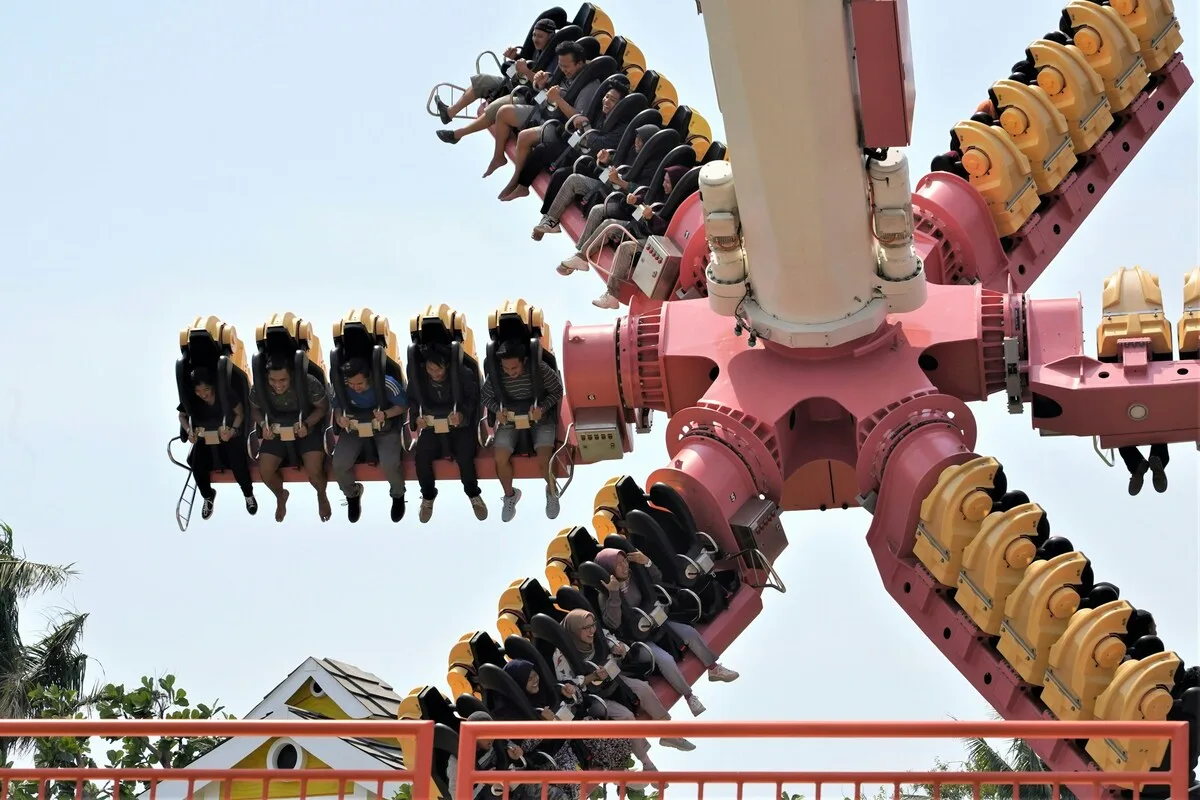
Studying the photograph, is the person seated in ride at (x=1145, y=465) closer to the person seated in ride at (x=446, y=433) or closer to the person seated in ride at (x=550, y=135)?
the person seated in ride at (x=446, y=433)

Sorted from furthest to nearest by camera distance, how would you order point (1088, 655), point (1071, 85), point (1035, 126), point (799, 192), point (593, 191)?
1. point (593, 191)
2. point (1071, 85)
3. point (1035, 126)
4. point (799, 192)
5. point (1088, 655)

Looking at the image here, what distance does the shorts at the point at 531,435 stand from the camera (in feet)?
58.0

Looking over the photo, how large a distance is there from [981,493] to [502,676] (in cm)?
352

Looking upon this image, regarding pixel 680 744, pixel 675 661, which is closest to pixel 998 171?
pixel 675 661

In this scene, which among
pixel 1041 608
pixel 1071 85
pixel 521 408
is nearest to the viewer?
pixel 1041 608

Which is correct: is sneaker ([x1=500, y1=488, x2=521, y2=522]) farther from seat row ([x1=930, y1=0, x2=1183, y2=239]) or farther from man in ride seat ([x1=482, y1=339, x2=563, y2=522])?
seat row ([x1=930, y1=0, x2=1183, y2=239])

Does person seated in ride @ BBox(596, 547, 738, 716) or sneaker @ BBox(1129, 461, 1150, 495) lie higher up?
sneaker @ BBox(1129, 461, 1150, 495)

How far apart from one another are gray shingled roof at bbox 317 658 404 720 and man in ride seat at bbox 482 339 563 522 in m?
2.96

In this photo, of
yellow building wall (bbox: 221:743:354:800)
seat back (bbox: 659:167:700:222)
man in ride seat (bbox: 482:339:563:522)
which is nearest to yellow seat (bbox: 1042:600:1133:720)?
man in ride seat (bbox: 482:339:563:522)

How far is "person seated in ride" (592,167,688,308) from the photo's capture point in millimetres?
19734

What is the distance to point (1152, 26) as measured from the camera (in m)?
21.1

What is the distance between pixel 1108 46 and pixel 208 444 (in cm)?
863

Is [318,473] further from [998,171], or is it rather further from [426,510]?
[998,171]

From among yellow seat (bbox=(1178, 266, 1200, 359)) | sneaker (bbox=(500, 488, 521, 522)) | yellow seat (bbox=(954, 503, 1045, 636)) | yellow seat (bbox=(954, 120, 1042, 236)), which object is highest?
yellow seat (bbox=(954, 120, 1042, 236))
